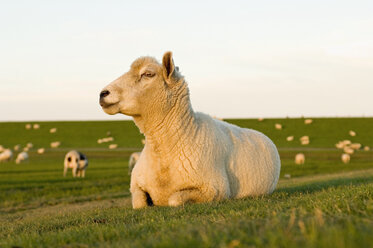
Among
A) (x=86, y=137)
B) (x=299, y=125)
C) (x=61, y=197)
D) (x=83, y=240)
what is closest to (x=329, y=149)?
(x=299, y=125)

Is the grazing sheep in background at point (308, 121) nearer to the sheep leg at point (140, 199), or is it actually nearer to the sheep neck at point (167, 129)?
the sheep neck at point (167, 129)

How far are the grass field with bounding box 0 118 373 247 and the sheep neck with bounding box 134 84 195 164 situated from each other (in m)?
1.36

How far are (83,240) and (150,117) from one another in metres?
4.58

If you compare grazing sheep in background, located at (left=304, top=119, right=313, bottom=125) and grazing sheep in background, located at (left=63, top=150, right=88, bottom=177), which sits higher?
grazing sheep in background, located at (left=63, top=150, right=88, bottom=177)

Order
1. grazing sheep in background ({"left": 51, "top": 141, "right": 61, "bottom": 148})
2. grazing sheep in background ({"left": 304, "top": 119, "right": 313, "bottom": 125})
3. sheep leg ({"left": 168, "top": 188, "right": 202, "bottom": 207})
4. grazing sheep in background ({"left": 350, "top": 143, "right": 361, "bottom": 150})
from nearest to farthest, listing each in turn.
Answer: sheep leg ({"left": 168, "top": 188, "right": 202, "bottom": 207}) → grazing sheep in background ({"left": 350, "top": 143, "right": 361, "bottom": 150}) → grazing sheep in background ({"left": 51, "top": 141, "right": 61, "bottom": 148}) → grazing sheep in background ({"left": 304, "top": 119, "right": 313, "bottom": 125})

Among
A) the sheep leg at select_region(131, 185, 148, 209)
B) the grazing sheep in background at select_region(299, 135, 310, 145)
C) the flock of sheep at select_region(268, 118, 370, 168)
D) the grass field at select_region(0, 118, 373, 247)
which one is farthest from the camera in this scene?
the grazing sheep in background at select_region(299, 135, 310, 145)

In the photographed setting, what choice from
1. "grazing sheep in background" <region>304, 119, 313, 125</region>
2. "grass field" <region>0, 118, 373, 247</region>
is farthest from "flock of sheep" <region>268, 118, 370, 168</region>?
"grazing sheep in background" <region>304, 119, 313, 125</region>

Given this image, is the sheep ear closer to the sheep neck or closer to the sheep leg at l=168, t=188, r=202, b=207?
the sheep neck

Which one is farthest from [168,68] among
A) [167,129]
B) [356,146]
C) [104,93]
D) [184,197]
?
[356,146]

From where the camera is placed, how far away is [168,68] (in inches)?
355

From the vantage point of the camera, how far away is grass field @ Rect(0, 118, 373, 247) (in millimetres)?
3635

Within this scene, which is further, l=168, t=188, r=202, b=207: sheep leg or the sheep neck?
the sheep neck

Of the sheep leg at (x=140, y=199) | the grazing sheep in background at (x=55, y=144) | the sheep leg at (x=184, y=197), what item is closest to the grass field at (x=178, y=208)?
the sheep leg at (x=140, y=199)

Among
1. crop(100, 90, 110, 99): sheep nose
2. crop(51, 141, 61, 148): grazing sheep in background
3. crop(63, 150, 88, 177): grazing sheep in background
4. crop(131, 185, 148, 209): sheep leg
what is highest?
crop(100, 90, 110, 99): sheep nose
